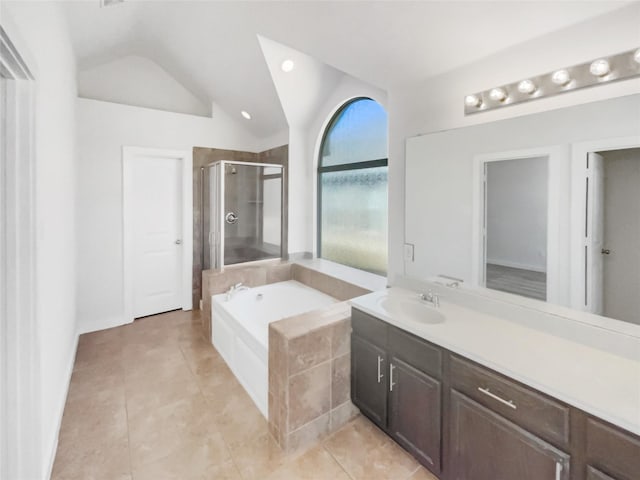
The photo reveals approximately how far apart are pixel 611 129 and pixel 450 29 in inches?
38.5

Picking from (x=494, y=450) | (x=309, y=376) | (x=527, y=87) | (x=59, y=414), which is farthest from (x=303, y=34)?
(x=59, y=414)

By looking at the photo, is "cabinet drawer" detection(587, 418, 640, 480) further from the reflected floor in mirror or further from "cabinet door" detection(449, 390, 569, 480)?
the reflected floor in mirror

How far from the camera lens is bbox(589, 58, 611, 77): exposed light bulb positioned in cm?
138

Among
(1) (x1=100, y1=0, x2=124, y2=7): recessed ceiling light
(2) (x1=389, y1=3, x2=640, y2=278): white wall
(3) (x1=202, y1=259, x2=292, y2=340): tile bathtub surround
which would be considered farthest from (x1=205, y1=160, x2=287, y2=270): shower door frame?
(2) (x1=389, y1=3, x2=640, y2=278): white wall

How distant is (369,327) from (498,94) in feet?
5.17

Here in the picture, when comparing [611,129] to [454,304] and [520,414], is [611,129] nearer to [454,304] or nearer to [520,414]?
[454,304]

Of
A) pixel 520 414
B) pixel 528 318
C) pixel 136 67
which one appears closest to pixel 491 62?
pixel 528 318

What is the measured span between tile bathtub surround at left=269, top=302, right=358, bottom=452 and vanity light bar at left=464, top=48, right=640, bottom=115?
160 cm

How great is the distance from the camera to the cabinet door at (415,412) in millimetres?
1510

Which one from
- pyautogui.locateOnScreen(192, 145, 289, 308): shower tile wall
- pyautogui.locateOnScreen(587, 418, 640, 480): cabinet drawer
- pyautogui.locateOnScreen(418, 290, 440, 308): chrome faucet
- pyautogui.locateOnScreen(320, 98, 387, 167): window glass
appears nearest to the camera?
pyautogui.locateOnScreen(587, 418, 640, 480): cabinet drawer

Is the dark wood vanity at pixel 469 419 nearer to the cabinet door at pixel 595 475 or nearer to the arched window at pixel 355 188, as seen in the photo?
the cabinet door at pixel 595 475

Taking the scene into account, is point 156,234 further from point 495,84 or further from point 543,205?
point 543,205

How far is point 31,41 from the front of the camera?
4.45 feet

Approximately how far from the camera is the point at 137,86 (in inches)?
147
